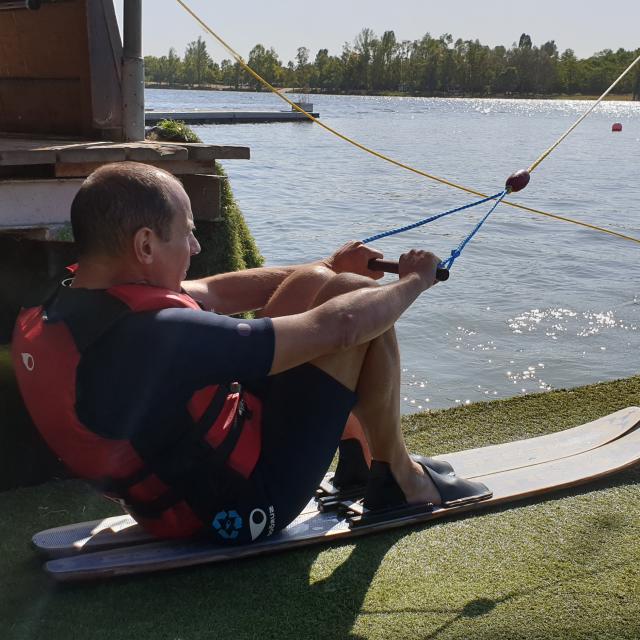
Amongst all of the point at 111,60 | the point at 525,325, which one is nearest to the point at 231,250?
the point at 111,60

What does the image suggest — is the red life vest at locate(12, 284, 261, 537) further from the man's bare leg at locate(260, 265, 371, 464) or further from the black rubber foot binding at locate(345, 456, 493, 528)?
the black rubber foot binding at locate(345, 456, 493, 528)

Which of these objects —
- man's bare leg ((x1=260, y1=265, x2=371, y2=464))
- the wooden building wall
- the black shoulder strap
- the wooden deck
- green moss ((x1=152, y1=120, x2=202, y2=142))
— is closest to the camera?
the black shoulder strap

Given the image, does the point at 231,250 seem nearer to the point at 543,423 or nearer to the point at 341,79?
the point at 543,423

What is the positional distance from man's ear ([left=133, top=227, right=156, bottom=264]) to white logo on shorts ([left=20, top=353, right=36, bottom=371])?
38 cm

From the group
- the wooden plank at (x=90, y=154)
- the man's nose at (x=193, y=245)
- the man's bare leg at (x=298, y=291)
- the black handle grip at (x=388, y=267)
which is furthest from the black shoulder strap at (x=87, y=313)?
the wooden plank at (x=90, y=154)

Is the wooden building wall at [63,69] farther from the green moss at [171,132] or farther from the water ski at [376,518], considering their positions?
the water ski at [376,518]

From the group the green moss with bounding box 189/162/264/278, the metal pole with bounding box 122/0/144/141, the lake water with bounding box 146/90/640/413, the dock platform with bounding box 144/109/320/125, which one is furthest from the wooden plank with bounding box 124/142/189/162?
the dock platform with bounding box 144/109/320/125

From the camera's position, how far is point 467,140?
151 ft

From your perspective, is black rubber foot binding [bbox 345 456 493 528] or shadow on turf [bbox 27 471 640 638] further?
black rubber foot binding [bbox 345 456 493 528]

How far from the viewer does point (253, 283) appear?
340cm

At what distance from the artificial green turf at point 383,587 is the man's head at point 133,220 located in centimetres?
101

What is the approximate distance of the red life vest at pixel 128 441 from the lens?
2385 millimetres

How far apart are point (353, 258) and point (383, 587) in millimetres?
1112

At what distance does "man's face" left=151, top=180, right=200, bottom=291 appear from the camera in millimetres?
2404
